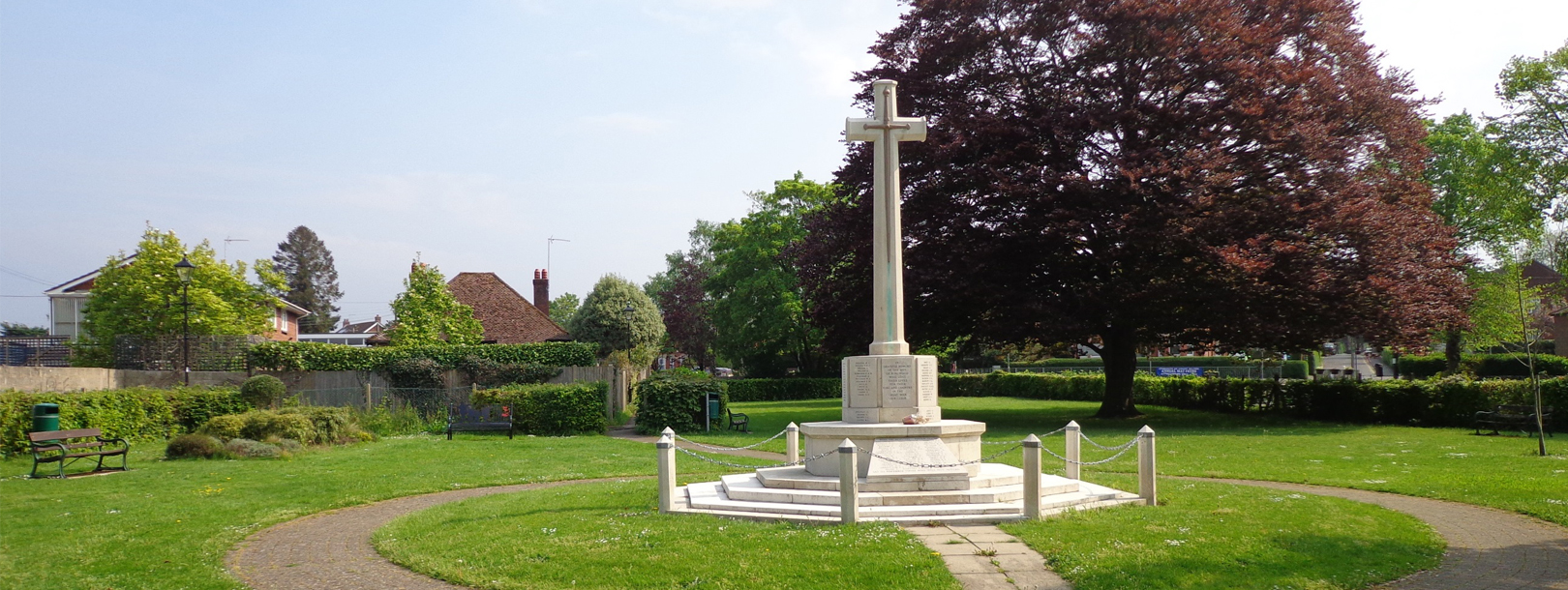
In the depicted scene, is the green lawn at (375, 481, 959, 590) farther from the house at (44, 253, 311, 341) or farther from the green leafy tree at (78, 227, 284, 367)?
the house at (44, 253, 311, 341)

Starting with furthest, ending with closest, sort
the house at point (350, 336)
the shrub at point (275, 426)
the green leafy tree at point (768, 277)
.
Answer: the house at point (350, 336) < the green leafy tree at point (768, 277) < the shrub at point (275, 426)

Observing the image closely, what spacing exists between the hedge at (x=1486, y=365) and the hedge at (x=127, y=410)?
4396 centimetres

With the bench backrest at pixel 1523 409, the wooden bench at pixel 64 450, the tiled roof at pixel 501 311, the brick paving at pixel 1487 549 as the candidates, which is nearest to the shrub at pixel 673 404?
the wooden bench at pixel 64 450

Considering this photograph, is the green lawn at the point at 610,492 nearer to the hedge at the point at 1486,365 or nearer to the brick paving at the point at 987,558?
the brick paving at the point at 987,558

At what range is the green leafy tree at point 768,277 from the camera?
49.3 m

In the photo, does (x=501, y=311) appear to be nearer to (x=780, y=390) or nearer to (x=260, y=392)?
(x=780, y=390)

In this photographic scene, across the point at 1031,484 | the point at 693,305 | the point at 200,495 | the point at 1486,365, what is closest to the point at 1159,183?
the point at 1031,484

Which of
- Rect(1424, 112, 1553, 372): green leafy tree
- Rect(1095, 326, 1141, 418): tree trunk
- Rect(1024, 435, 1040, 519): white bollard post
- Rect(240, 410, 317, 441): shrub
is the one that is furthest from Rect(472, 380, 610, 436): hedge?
Rect(1424, 112, 1553, 372): green leafy tree

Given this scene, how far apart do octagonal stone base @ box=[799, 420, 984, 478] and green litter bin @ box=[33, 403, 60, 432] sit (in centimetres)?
1422

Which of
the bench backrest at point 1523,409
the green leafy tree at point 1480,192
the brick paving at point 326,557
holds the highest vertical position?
the green leafy tree at point 1480,192

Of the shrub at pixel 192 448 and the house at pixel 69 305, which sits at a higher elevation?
the house at pixel 69 305

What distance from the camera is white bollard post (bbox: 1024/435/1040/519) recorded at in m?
10.6

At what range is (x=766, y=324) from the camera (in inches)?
1962

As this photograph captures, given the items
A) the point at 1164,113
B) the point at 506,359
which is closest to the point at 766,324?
the point at 506,359
